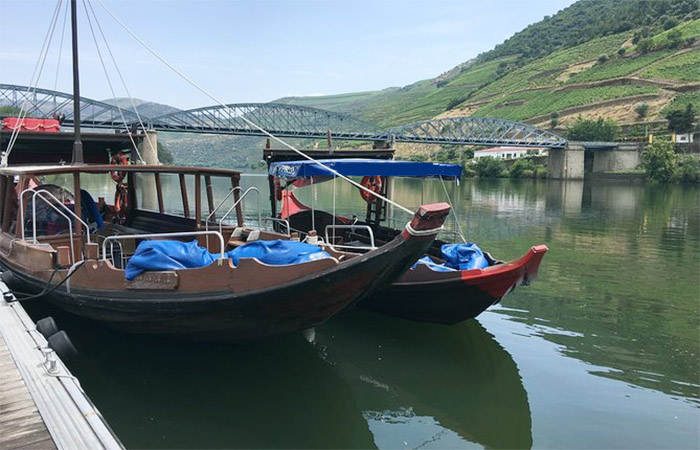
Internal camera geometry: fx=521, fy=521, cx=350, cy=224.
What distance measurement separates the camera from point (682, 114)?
71812 millimetres

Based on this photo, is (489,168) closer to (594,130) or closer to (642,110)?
(594,130)

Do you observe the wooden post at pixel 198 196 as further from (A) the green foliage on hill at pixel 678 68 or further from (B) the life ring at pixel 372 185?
(A) the green foliage on hill at pixel 678 68

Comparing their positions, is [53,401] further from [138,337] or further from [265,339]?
[138,337]

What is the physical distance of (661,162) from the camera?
58562 millimetres

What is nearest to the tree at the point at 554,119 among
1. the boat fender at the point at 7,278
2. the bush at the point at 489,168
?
the bush at the point at 489,168

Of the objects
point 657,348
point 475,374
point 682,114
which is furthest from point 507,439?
point 682,114

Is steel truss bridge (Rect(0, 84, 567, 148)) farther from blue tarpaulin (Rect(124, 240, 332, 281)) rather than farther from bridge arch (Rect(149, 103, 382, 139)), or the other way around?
blue tarpaulin (Rect(124, 240, 332, 281))

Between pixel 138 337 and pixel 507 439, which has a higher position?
pixel 138 337

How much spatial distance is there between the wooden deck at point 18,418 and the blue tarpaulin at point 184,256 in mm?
1636

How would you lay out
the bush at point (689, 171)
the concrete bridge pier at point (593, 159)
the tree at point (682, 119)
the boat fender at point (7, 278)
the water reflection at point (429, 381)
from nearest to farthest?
the water reflection at point (429, 381), the boat fender at point (7, 278), the bush at point (689, 171), the tree at point (682, 119), the concrete bridge pier at point (593, 159)

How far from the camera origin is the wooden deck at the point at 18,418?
11.3 feet

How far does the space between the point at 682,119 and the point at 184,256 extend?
271ft

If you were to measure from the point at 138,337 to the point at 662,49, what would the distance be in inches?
4695

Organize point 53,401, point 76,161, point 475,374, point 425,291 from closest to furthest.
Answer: point 53,401 < point 475,374 < point 425,291 < point 76,161
